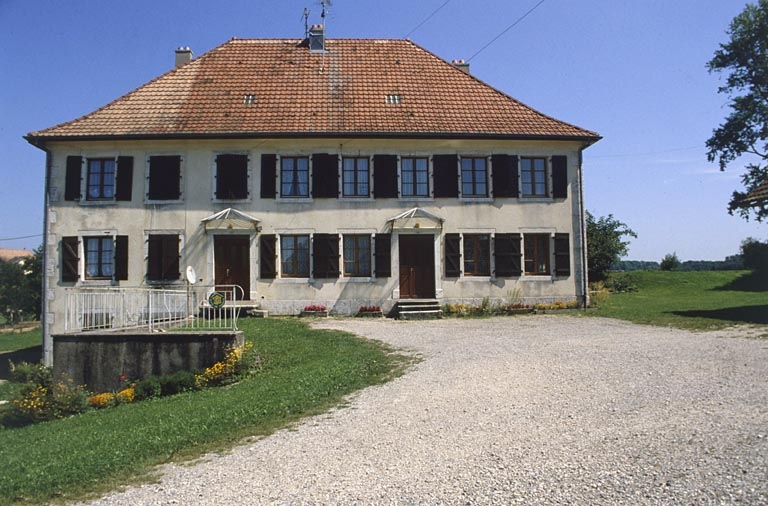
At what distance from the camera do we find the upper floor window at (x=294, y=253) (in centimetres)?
2139

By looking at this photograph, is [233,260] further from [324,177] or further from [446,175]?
[446,175]

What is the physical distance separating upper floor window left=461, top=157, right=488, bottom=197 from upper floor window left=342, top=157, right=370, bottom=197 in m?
3.52

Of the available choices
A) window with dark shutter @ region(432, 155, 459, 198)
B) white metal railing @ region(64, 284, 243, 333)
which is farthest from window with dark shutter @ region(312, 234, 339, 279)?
white metal railing @ region(64, 284, 243, 333)

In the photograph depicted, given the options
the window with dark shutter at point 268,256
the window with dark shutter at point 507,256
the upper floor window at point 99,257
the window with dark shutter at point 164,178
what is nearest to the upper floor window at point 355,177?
the window with dark shutter at point 268,256

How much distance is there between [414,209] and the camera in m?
21.4

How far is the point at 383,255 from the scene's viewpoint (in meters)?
21.4

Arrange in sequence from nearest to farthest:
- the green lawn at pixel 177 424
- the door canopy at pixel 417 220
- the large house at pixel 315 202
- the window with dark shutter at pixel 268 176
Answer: the green lawn at pixel 177 424
the large house at pixel 315 202
the door canopy at pixel 417 220
the window with dark shutter at pixel 268 176

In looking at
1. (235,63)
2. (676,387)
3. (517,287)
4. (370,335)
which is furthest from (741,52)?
(676,387)

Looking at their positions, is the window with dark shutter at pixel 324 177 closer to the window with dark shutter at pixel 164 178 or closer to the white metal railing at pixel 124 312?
the window with dark shutter at pixel 164 178

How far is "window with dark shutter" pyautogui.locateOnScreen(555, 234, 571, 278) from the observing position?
2192 cm

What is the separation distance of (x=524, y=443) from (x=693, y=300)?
21612 mm

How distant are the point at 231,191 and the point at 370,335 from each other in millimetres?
8922

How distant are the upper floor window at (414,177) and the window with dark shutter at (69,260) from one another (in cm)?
1157

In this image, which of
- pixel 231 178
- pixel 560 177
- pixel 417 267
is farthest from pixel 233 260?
pixel 560 177
